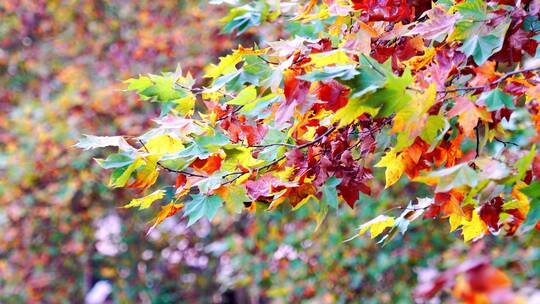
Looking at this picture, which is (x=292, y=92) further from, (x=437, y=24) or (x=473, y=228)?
(x=473, y=228)

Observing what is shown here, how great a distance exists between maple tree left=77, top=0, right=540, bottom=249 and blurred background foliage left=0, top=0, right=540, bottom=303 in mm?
3064

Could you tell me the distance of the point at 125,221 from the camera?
18.3 feet

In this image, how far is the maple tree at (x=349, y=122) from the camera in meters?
1.38

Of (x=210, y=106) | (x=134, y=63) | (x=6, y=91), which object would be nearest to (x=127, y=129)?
(x=134, y=63)

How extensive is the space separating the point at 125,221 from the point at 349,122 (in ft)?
14.5

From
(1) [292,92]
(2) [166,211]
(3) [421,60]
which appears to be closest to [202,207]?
(2) [166,211]

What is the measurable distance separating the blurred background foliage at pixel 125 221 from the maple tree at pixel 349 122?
3064mm

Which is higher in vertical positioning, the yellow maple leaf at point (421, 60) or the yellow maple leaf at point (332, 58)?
the yellow maple leaf at point (332, 58)

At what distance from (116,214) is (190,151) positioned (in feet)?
13.5

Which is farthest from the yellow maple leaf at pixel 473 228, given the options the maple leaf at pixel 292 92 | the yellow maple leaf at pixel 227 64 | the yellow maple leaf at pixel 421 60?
the yellow maple leaf at pixel 227 64

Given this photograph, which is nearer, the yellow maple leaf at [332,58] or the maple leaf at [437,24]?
the yellow maple leaf at [332,58]

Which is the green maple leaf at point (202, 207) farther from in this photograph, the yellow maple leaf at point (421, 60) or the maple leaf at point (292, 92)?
the yellow maple leaf at point (421, 60)

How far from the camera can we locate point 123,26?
589 cm

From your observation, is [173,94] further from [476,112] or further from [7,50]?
[7,50]
